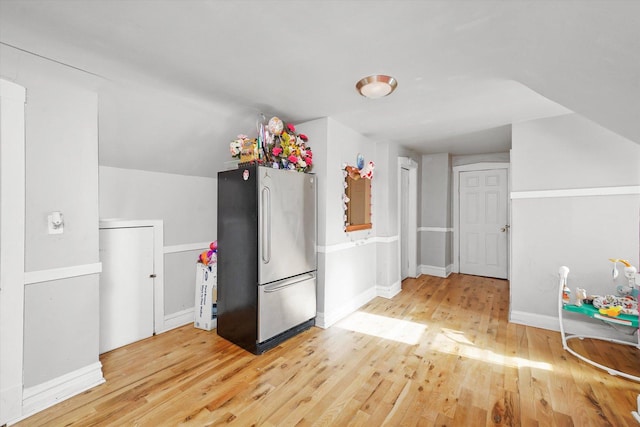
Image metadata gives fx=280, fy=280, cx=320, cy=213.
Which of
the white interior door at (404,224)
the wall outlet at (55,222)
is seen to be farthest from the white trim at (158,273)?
the white interior door at (404,224)

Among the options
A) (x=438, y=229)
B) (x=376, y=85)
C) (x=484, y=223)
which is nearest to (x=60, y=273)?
(x=376, y=85)

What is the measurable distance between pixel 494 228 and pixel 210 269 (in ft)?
16.2

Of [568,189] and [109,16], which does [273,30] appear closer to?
[109,16]

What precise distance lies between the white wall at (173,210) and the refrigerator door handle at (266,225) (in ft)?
4.14

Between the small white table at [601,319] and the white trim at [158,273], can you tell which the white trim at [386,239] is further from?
the white trim at [158,273]

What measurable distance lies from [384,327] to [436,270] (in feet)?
Answer: 8.94

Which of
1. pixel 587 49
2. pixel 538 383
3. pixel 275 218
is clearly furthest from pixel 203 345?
pixel 587 49

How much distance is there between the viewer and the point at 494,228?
520cm

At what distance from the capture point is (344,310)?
3469 millimetres

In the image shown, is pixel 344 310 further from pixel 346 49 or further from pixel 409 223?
pixel 346 49

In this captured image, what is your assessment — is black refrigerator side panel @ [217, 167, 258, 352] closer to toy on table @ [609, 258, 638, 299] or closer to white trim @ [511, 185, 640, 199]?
white trim @ [511, 185, 640, 199]

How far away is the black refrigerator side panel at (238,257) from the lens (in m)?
2.57

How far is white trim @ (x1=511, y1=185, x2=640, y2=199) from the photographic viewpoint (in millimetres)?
2698

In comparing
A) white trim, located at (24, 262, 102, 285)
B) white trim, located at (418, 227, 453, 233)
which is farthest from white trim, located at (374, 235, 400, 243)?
white trim, located at (24, 262, 102, 285)
